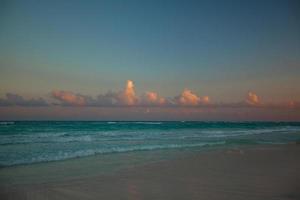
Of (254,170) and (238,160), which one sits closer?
(254,170)

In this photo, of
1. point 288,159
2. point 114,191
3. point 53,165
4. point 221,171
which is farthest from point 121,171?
point 288,159

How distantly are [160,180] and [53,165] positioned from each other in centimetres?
433

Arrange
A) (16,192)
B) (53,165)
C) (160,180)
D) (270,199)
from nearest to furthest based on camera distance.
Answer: (270,199) → (16,192) → (160,180) → (53,165)

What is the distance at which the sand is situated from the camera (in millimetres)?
5918

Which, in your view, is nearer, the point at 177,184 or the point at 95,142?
the point at 177,184

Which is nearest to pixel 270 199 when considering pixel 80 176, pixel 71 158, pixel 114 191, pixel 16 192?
pixel 114 191

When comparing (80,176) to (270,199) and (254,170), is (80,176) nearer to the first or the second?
(270,199)

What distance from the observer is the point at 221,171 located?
8453mm

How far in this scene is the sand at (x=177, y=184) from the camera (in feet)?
19.4

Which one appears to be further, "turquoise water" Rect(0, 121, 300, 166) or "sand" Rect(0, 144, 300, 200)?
"turquoise water" Rect(0, 121, 300, 166)

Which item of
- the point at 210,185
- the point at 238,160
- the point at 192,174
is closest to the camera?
the point at 210,185

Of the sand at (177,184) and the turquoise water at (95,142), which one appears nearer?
the sand at (177,184)

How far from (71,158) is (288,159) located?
30.5 feet

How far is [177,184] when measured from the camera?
6852 millimetres
